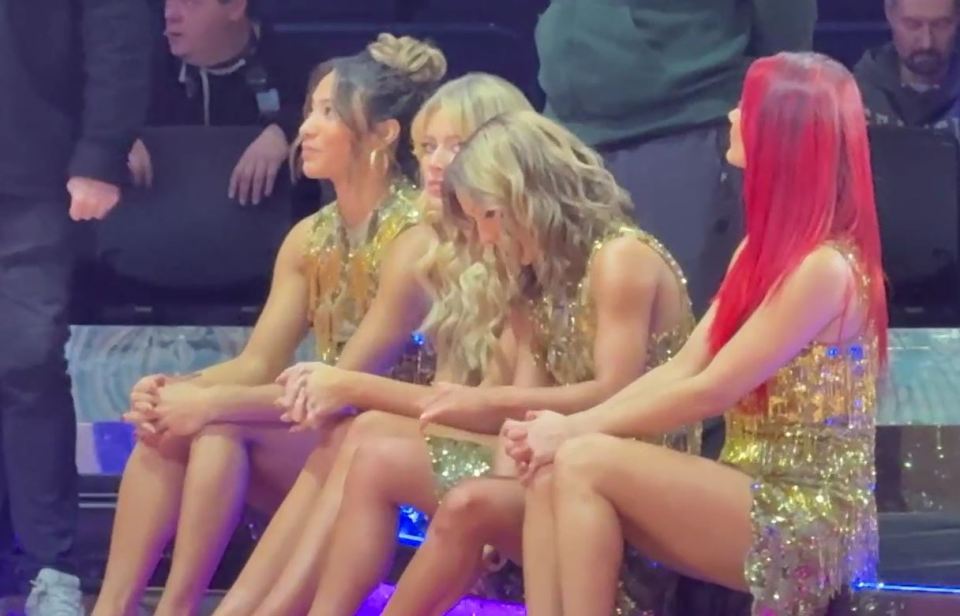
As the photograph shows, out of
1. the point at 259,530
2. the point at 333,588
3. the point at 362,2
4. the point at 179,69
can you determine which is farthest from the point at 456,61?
the point at 333,588

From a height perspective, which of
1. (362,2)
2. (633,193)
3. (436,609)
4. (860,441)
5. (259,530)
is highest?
(362,2)

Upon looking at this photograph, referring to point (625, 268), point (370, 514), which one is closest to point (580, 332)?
point (625, 268)

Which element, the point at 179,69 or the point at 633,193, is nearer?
the point at 633,193

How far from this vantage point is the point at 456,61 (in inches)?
139

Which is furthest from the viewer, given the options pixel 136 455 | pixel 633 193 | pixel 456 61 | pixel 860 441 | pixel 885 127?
pixel 456 61

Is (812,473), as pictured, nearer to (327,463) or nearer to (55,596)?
(327,463)

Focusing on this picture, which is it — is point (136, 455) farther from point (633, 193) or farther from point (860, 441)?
point (860, 441)

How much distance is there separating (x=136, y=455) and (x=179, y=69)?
3.69 feet

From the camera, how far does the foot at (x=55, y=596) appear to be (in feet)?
9.65

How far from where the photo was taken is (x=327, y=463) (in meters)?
2.56

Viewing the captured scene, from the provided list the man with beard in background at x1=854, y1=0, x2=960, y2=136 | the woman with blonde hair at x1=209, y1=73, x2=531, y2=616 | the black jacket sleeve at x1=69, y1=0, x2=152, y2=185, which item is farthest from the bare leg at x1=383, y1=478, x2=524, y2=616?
the man with beard in background at x1=854, y1=0, x2=960, y2=136

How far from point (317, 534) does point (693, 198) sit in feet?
2.79

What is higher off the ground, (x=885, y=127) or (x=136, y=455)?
(x=885, y=127)

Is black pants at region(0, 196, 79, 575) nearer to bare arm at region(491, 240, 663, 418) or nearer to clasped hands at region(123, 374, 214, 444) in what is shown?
clasped hands at region(123, 374, 214, 444)
